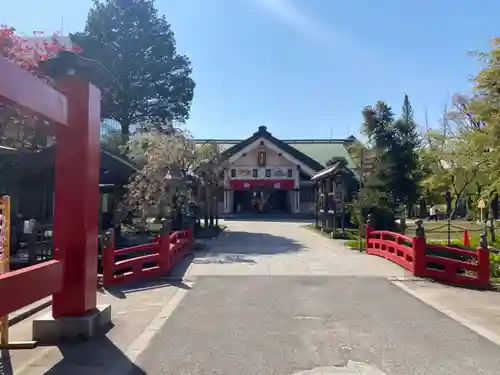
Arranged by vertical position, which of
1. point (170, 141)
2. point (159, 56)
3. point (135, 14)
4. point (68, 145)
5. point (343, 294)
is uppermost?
point (135, 14)

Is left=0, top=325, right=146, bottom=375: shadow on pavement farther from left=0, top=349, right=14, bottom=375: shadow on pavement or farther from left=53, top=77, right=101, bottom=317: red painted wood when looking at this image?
left=53, top=77, right=101, bottom=317: red painted wood

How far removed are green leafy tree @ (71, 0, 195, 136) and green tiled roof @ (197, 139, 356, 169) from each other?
13.1 metres

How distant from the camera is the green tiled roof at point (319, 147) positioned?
1858 inches

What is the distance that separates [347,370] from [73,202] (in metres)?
3.90

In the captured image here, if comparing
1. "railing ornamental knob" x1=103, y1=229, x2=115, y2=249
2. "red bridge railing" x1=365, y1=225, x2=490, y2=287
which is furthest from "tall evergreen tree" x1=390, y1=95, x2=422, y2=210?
"railing ornamental knob" x1=103, y1=229, x2=115, y2=249

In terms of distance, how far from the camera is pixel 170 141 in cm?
2116

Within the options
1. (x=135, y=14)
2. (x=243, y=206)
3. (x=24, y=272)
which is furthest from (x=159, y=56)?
(x=24, y=272)

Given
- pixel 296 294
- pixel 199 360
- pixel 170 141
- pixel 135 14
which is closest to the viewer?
pixel 199 360

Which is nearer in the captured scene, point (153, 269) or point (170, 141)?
point (153, 269)

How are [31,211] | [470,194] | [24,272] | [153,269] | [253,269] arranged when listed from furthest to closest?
[470,194] < [31,211] < [253,269] < [153,269] < [24,272]

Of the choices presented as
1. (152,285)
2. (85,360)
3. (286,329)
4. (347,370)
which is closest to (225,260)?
(152,285)

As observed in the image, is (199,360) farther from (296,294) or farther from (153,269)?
(153,269)

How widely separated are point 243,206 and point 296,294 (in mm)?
34723

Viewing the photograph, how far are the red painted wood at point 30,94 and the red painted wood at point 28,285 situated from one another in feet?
Answer: 5.53
